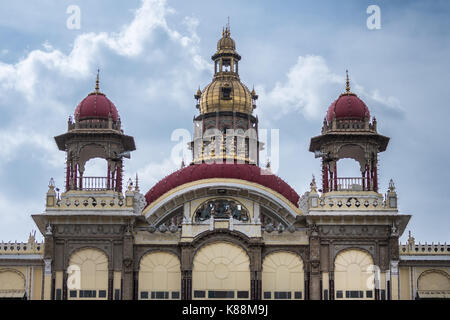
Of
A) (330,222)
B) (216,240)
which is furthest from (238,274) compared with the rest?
(330,222)

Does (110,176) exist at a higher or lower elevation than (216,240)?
higher

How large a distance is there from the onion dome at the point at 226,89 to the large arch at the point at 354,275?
17257mm

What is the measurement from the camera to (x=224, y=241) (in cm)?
5859

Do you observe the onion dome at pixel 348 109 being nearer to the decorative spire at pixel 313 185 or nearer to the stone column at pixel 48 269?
the decorative spire at pixel 313 185

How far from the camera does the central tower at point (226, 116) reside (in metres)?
70.4

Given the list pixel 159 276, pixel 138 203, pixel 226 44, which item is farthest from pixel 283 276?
pixel 226 44

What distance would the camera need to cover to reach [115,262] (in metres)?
58.3

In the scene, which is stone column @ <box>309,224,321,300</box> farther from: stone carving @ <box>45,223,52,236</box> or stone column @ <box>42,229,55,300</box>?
stone carving @ <box>45,223,52,236</box>

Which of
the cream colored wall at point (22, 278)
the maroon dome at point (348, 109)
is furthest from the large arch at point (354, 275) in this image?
the cream colored wall at point (22, 278)

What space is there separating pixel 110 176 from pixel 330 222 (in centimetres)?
1278

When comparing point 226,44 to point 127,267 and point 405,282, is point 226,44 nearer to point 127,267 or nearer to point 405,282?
point 127,267

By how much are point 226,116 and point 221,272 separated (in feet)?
54.0
